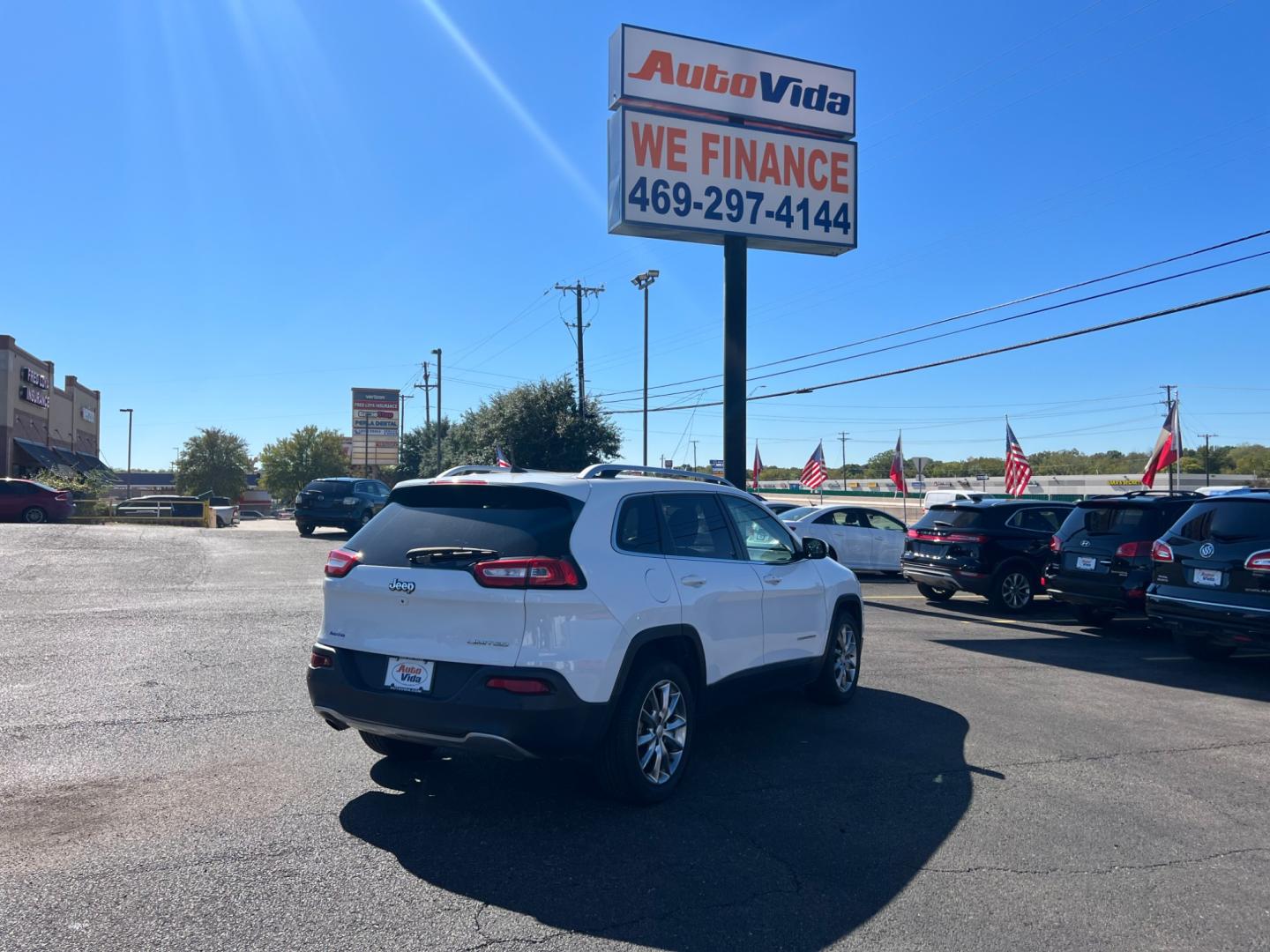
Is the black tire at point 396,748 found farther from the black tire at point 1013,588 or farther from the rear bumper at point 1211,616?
the black tire at point 1013,588

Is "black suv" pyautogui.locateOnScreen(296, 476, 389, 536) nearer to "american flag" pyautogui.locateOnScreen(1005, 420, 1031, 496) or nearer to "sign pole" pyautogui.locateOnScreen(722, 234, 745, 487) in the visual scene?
"sign pole" pyautogui.locateOnScreen(722, 234, 745, 487)

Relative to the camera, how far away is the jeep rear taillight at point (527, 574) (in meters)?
4.67

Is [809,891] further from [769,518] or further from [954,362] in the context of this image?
[954,362]

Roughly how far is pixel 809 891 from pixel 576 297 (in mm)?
46020

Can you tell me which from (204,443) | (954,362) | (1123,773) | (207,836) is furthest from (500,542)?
(204,443)

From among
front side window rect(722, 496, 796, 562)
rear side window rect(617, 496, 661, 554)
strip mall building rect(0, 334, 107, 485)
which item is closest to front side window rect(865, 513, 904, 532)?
front side window rect(722, 496, 796, 562)

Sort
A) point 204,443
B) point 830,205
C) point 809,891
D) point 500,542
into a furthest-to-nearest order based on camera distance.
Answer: point 204,443
point 830,205
point 500,542
point 809,891

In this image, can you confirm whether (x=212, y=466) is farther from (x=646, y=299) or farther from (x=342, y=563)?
(x=342, y=563)

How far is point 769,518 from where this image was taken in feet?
22.9

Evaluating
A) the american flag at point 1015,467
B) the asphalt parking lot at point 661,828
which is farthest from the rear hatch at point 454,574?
the american flag at point 1015,467

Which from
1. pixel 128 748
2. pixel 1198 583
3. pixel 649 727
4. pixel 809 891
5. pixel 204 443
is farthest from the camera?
pixel 204 443

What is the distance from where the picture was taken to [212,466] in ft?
237

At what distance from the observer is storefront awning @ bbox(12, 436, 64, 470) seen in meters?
47.3

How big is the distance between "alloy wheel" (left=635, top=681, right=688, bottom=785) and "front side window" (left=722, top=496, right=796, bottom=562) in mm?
1371
